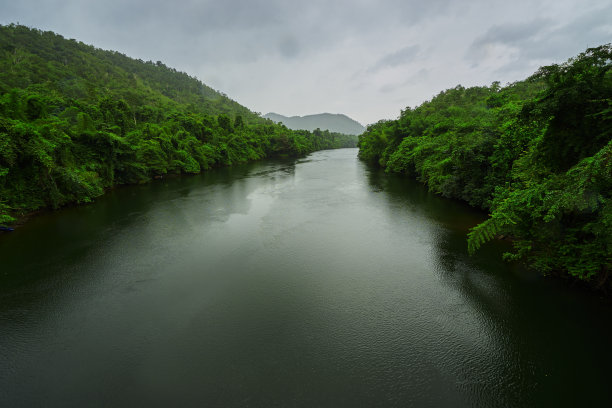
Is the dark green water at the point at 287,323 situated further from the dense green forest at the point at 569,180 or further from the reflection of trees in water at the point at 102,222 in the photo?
the dense green forest at the point at 569,180

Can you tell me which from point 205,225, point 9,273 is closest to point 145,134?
point 205,225

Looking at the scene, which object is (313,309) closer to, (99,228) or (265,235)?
(265,235)

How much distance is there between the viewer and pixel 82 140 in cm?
2653

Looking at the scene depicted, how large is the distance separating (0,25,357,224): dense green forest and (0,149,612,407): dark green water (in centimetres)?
534

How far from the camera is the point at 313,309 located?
9.96 metres

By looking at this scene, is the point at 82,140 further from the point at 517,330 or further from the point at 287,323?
the point at 517,330

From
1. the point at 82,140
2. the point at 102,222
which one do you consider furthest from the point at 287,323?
the point at 82,140

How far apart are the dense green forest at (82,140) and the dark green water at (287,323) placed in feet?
17.5

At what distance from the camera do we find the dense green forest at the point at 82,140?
61.4ft

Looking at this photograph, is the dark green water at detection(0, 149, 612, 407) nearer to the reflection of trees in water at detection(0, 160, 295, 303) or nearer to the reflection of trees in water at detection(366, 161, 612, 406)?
the reflection of trees in water at detection(366, 161, 612, 406)

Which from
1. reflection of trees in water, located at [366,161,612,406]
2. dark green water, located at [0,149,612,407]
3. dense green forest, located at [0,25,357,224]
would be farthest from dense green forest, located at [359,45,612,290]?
dense green forest, located at [0,25,357,224]

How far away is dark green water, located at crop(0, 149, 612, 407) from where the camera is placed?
6887mm

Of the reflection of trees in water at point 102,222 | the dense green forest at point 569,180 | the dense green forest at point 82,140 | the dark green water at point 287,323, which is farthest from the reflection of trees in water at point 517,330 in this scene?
the dense green forest at point 82,140

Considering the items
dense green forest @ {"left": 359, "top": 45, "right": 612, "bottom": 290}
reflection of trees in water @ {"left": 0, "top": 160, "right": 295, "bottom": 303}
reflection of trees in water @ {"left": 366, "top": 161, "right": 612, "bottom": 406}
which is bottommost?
reflection of trees in water @ {"left": 366, "top": 161, "right": 612, "bottom": 406}
